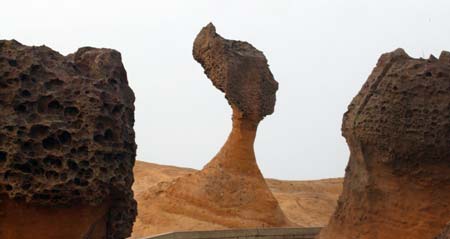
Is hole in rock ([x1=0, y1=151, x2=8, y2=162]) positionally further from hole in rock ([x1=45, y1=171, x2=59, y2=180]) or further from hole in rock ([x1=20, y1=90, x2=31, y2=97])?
hole in rock ([x1=20, y1=90, x2=31, y2=97])

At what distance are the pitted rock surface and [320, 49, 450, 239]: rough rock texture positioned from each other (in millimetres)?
6609

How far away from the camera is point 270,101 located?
13.2 metres

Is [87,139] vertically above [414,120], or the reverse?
[414,120]

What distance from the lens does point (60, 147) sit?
13.8 ft

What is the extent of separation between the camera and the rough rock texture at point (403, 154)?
5.79 meters

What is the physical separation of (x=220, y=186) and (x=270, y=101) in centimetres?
197

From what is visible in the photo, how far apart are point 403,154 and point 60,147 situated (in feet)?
9.84

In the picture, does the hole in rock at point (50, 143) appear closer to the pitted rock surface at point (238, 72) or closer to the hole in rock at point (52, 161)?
Answer: the hole in rock at point (52, 161)

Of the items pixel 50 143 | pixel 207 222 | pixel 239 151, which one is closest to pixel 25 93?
pixel 50 143

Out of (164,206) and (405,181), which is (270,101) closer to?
(164,206)

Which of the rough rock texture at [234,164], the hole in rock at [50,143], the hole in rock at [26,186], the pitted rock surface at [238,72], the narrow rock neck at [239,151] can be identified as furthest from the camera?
the narrow rock neck at [239,151]

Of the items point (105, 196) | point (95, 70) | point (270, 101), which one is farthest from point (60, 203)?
point (270, 101)

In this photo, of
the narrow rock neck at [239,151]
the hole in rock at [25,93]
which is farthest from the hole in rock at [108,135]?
the narrow rock neck at [239,151]

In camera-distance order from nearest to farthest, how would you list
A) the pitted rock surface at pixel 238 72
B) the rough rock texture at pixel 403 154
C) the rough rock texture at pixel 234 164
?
the rough rock texture at pixel 403 154 < the rough rock texture at pixel 234 164 < the pitted rock surface at pixel 238 72
